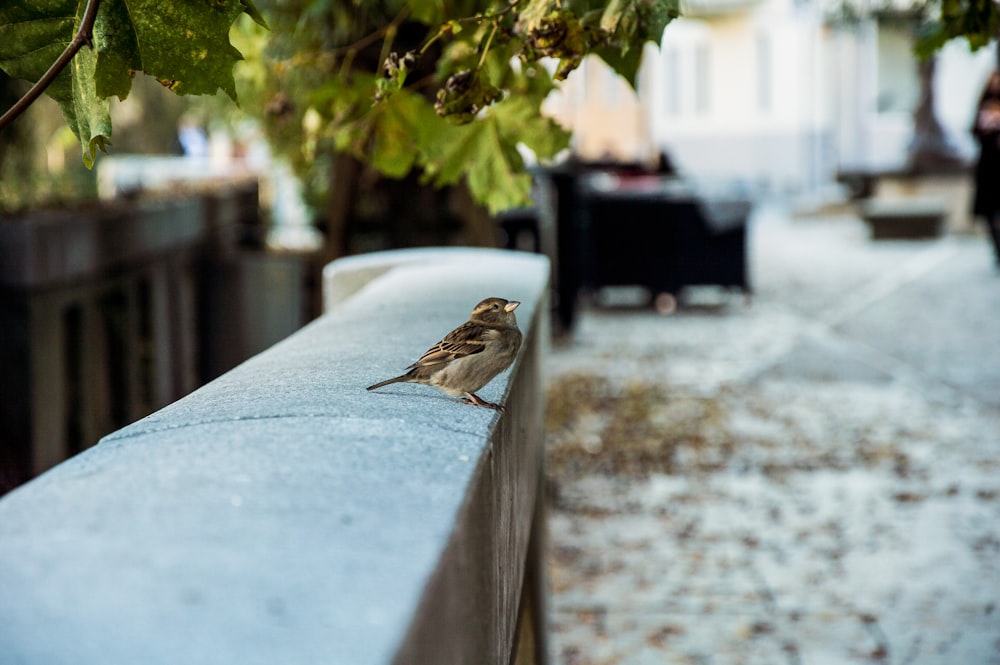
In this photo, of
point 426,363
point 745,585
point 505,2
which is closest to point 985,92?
point 745,585

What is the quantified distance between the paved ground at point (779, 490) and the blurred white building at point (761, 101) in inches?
817

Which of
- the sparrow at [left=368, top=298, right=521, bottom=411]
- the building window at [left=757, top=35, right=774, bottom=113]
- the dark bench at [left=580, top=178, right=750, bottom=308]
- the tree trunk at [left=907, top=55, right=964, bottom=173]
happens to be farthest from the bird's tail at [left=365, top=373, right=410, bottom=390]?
the building window at [left=757, top=35, right=774, bottom=113]

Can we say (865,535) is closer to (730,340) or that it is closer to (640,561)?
(640,561)

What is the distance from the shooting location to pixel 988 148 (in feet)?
44.4

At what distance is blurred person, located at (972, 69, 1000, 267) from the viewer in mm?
13523

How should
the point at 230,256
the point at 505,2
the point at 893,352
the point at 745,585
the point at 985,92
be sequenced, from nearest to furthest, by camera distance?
1. the point at 505,2
2. the point at 745,585
3. the point at 230,256
4. the point at 893,352
5. the point at 985,92

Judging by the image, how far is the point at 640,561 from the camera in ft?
17.1

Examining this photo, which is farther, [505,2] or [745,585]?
[745,585]

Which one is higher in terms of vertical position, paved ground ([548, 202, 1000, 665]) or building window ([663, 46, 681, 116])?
building window ([663, 46, 681, 116])

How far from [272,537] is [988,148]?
13765 millimetres

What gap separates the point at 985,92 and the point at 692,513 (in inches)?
378

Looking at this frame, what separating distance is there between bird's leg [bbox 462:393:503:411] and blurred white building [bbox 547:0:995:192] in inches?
1176

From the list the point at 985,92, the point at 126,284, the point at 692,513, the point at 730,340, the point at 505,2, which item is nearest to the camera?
the point at 505,2

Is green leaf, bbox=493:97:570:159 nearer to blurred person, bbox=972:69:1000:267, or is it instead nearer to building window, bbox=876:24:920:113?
blurred person, bbox=972:69:1000:267
